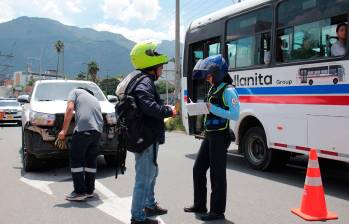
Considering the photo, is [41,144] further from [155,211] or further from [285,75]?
[285,75]

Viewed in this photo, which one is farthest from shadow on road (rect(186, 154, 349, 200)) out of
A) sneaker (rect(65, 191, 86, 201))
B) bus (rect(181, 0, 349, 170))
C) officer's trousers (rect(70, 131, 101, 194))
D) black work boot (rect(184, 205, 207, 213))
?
sneaker (rect(65, 191, 86, 201))

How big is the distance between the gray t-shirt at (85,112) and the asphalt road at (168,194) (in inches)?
40.6

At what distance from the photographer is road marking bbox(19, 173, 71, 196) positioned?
7074 millimetres

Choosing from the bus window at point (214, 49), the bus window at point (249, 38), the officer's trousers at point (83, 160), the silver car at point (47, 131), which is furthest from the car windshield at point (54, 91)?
the officer's trousers at point (83, 160)

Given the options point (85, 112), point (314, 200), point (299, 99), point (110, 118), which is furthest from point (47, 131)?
point (314, 200)

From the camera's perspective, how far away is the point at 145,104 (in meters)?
4.32

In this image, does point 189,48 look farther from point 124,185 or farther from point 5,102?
point 5,102

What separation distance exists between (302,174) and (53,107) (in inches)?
191

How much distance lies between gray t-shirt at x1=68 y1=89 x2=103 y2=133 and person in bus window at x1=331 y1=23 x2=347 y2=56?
361 cm

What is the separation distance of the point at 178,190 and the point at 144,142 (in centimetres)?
255

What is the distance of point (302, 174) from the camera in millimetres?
8383

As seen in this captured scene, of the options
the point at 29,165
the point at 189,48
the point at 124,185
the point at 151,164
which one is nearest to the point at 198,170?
the point at 151,164

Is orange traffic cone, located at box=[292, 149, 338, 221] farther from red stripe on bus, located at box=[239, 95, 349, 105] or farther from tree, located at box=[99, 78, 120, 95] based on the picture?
tree, located at box=[99, 78, 120, 95]

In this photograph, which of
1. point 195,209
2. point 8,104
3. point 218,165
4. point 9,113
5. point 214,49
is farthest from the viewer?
point 8,104
